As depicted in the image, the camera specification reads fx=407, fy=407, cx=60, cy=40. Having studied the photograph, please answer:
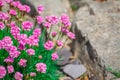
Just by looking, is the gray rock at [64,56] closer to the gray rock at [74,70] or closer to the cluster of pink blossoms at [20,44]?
the gray rock at [74,70]

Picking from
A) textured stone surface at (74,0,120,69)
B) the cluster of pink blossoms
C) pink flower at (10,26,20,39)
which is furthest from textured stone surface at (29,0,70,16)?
pink flower at (10,26,20,39)

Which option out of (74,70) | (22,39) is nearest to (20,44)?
(22,39)

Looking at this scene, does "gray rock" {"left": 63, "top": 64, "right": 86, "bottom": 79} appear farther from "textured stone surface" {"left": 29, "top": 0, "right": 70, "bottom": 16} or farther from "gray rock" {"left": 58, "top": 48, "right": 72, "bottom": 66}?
"textured stone surface" {"left": 29, "top": 0, "right": 70, "bottom": 16}

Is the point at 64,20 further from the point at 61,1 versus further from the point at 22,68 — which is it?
the point at 61,1

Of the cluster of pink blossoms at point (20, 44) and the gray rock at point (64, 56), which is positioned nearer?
the cluster of pink blossoms at point (20, 44)

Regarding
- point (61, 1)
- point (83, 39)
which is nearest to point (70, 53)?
point (83, 39)

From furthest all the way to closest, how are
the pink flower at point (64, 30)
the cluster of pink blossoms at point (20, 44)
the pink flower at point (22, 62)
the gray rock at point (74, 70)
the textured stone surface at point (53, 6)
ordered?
the textured stone surface at point (53, 6), the gray rock at point (74, 70), the pink flower at point (64, 30), the pink flower at point (22, 62), the cluster of pink blossoms at point (20, 44)

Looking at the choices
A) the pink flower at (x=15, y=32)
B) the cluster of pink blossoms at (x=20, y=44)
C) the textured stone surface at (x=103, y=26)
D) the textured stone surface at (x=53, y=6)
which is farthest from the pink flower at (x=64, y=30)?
the textured stone surface at (x=53, y=6)
